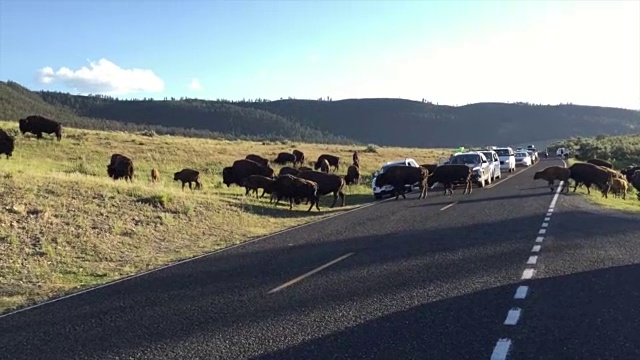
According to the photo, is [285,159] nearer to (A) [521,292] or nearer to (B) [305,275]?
(B) [305,275]

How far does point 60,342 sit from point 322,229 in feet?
33.9

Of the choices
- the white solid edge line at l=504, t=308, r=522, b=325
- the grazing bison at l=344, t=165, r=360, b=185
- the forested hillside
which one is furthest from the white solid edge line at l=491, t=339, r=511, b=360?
the forested hillside

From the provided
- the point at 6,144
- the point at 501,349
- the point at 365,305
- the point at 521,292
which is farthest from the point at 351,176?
the point at 501,349

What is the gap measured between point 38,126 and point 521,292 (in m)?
42.7

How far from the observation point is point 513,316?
749 cm

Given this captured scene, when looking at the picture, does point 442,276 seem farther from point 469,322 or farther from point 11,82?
point 11,82

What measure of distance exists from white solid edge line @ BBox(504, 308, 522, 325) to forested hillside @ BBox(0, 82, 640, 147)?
13166 centimetres

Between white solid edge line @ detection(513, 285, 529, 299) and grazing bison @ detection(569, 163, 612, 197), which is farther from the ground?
grazing bison @ detection(569, 163, 612, 197)

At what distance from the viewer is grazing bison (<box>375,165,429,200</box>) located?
28.0m

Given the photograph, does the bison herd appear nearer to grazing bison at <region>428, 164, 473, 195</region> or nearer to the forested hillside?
grazing bison at <region>428, 164, 473, 195</region>

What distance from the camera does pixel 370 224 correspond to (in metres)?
17.9

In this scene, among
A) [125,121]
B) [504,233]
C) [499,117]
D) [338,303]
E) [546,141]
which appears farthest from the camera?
[499,117]

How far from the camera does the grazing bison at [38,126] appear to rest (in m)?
44.8

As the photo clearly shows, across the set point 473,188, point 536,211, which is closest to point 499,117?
point 473,188
